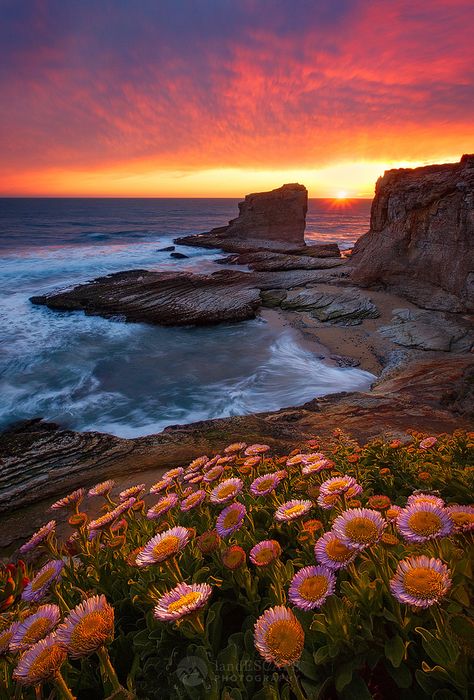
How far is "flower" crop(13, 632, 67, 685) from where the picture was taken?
43.8 inches

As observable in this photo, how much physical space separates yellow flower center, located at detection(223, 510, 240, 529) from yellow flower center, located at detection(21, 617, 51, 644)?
2.54 feet

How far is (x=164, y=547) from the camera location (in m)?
1.53

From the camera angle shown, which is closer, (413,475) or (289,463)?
(289,463)

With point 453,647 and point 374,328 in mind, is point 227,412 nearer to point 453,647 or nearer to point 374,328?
point 374,328

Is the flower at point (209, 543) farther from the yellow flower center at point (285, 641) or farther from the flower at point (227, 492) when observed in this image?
the yellow flower center at point (285, 641)

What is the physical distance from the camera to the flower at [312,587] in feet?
4.19

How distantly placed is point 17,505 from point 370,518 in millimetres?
5113

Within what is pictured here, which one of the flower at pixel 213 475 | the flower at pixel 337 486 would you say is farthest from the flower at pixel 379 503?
the flower at pixel 213 475

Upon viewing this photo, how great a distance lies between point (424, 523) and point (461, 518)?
0.54 feet

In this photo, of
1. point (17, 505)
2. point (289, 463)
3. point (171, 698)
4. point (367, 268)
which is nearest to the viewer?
point (171, 698)

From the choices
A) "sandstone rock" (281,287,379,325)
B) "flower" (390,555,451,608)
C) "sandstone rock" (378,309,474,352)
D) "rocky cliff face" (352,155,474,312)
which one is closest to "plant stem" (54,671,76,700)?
"flower" (390,555,451,608)

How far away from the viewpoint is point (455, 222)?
14625 millimetres

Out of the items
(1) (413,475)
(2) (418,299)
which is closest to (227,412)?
(1) (413,475)

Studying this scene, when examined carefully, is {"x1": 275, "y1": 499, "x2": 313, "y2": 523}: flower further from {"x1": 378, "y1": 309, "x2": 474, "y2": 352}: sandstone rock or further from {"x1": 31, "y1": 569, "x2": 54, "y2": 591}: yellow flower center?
{"x1": 378, "y1": 309, "x2": 474, "y2": 352}: sandstone rock
